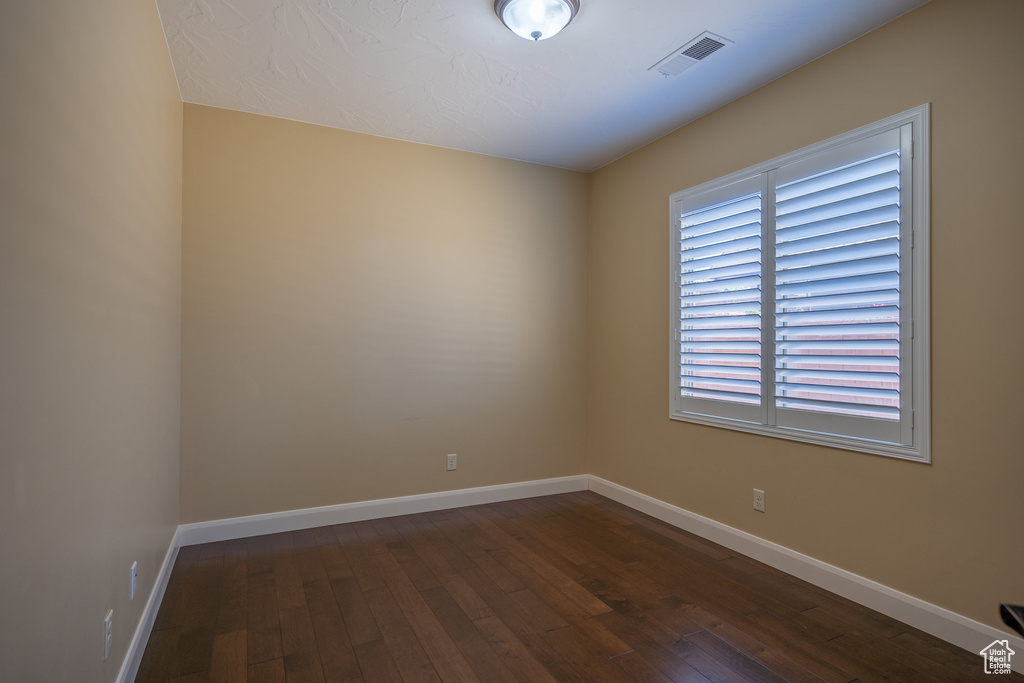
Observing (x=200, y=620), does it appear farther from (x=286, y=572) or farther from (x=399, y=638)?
(x=399, y=638)

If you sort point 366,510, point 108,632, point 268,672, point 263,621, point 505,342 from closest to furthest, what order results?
point 108,632 < point 268,672 < point 263,621 < point 366,510 < point 505,342

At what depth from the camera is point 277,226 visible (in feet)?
11.7

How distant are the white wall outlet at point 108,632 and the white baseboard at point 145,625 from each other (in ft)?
0.64

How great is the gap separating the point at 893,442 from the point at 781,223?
1278 millimetres

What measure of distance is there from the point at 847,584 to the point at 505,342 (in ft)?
8.92

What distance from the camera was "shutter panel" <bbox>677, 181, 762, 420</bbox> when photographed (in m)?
3.17

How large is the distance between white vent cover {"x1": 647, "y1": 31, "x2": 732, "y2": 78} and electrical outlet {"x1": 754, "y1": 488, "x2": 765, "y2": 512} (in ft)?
8.01

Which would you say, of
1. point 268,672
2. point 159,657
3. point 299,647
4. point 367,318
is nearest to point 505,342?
point 367,318

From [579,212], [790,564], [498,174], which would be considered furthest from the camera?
[579,212]

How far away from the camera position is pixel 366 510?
379cm

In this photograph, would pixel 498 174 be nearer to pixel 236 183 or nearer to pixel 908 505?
pixel 236 183

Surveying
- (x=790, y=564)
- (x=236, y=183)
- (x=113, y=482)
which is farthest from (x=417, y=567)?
(x=236, y=183)

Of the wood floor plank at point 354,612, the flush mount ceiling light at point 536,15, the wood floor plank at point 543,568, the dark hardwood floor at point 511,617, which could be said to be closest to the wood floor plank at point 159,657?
the dark hardwood floor at point 511,617

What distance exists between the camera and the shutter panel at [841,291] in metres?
2.47
